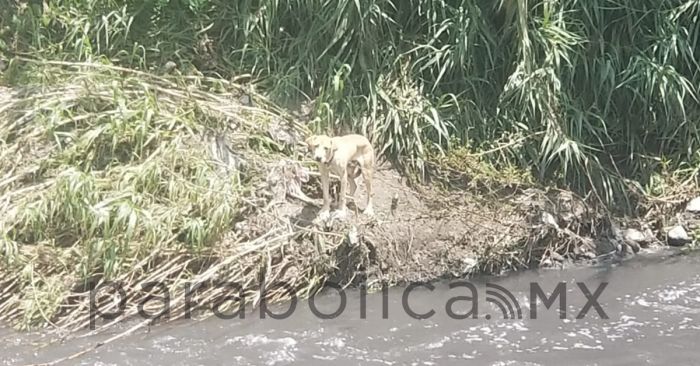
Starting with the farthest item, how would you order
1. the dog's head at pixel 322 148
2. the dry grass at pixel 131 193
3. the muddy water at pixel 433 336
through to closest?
the dog's head at pixel 322 148, the dry grass at pixel 131 193, the muddy water at pixel 433 336

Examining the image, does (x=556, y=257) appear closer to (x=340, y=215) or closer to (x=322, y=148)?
(x=340, y=215)

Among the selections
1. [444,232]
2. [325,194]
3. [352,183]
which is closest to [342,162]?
[325,194]

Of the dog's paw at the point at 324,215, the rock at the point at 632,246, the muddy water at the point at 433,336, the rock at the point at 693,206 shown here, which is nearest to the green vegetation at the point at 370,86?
the rock at the point at 693,206

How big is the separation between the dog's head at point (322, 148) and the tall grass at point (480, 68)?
87 cm

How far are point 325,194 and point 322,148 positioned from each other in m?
0.38

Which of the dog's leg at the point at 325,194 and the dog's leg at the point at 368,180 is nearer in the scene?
the dog's leg at the point at 325,194

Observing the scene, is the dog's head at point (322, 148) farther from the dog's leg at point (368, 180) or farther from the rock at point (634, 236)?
the rock at point (634, 236)

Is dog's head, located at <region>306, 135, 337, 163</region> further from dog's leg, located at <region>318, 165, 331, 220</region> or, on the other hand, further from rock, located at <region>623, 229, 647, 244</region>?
rock, located at <region>623, 229, 647, 244</region>

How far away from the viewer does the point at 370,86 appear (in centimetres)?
643

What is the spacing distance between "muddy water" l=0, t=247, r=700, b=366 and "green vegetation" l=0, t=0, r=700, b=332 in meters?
0.89

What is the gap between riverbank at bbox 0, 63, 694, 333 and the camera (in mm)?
5316

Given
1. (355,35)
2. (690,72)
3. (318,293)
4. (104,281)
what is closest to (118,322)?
(104,281)

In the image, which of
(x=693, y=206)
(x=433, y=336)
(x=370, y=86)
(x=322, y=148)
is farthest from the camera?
(x=370, y=86)

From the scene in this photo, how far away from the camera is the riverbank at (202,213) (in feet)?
17.4
